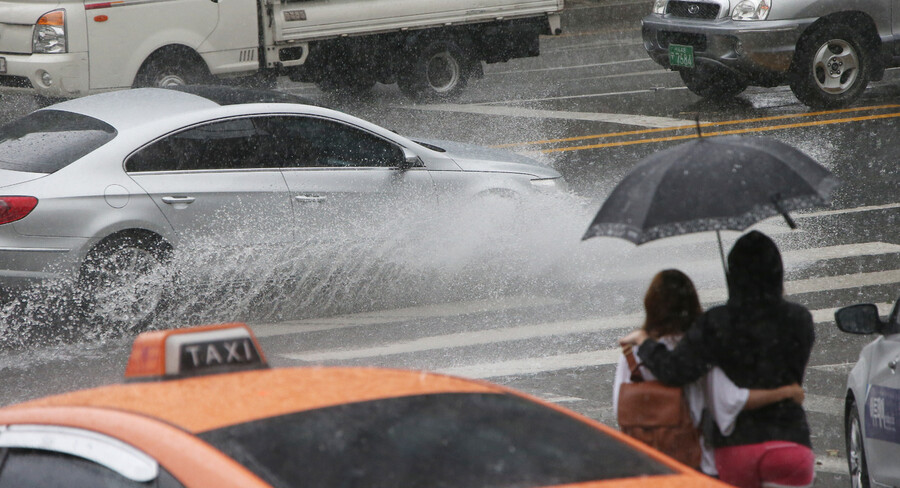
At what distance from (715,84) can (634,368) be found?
1191 cm

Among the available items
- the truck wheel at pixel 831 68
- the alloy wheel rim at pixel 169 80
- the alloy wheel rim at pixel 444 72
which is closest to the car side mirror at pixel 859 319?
the truck wheel at pixel 831 68

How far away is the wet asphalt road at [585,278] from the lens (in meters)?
6.91

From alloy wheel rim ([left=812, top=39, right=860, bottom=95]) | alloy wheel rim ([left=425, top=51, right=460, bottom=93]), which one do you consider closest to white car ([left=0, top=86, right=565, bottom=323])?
alloy wheel rim ([left=812, top=39, right=860, bottom=95])

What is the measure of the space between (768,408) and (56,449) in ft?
6.74

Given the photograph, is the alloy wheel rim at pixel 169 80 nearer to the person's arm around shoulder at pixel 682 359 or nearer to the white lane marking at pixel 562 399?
the white lane marking at pixel 562 399

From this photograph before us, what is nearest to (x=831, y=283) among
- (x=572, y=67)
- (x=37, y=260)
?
(x=37, y=260)

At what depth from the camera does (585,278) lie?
8.99 m

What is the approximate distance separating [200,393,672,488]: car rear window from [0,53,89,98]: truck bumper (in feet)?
40.4

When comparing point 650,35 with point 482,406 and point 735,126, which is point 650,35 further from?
point 482,406

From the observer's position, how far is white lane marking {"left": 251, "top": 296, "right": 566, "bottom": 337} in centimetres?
802

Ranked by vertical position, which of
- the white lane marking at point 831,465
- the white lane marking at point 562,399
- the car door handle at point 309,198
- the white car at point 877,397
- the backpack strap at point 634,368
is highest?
the backpack strap at point 634,368

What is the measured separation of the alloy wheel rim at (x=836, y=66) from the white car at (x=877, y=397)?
9681mm

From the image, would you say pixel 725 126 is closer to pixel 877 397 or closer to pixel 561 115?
pixel 561 115

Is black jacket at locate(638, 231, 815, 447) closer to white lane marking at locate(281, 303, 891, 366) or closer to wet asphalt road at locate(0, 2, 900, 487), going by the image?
wet asphalt road at locate(0, 2, 900, 487)
